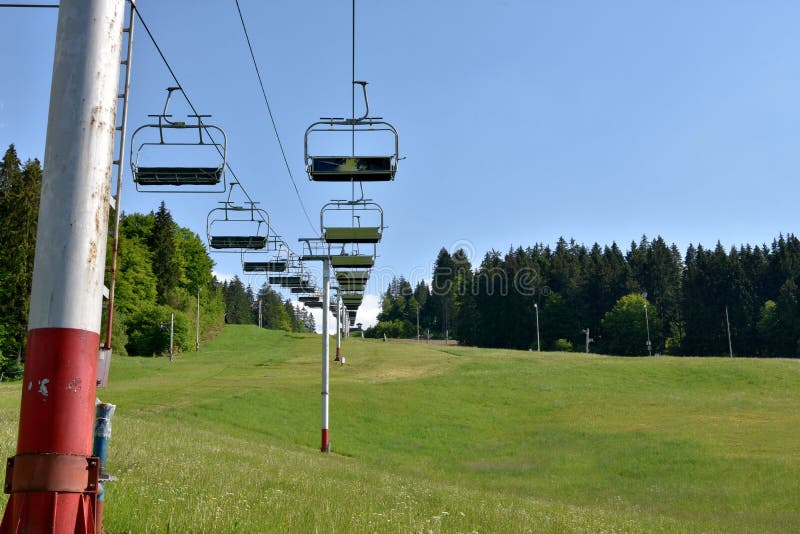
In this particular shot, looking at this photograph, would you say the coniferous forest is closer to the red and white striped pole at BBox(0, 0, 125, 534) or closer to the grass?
the grass

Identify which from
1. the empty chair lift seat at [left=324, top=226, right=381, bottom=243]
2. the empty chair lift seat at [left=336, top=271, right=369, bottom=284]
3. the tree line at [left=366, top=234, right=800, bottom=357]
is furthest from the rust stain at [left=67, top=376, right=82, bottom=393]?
the tree line at [left=366, top=234, right=800, bottom=357]

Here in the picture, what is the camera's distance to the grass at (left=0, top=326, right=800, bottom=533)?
35.2ft

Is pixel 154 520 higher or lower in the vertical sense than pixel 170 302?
lower

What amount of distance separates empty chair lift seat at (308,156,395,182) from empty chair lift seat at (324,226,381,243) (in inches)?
305

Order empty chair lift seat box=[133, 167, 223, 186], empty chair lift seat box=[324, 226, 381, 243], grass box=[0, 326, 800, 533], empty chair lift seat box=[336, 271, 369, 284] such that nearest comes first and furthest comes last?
1. grass box=[0, 326, 800, 533]
2. empty chair lift seat box=[133, 167, 223, 186]
3. empty chair lift seat box=[324, 226, 381, 243]
4. empty chair lift seat box=[336, 271, 369, 284]

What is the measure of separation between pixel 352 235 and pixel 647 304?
155 m

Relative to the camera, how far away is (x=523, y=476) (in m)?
32.1

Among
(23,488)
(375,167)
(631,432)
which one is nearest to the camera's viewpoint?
(23,488)

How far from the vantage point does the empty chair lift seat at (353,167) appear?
61.5 feet

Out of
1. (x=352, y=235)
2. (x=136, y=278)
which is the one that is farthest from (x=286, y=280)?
(x=136, y=278)

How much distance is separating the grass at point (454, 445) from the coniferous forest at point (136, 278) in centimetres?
1200

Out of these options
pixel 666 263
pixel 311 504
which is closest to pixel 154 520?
pixel 311 504

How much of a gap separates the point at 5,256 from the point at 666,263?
151m

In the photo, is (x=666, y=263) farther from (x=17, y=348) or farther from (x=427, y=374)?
(x=17, y=348)
